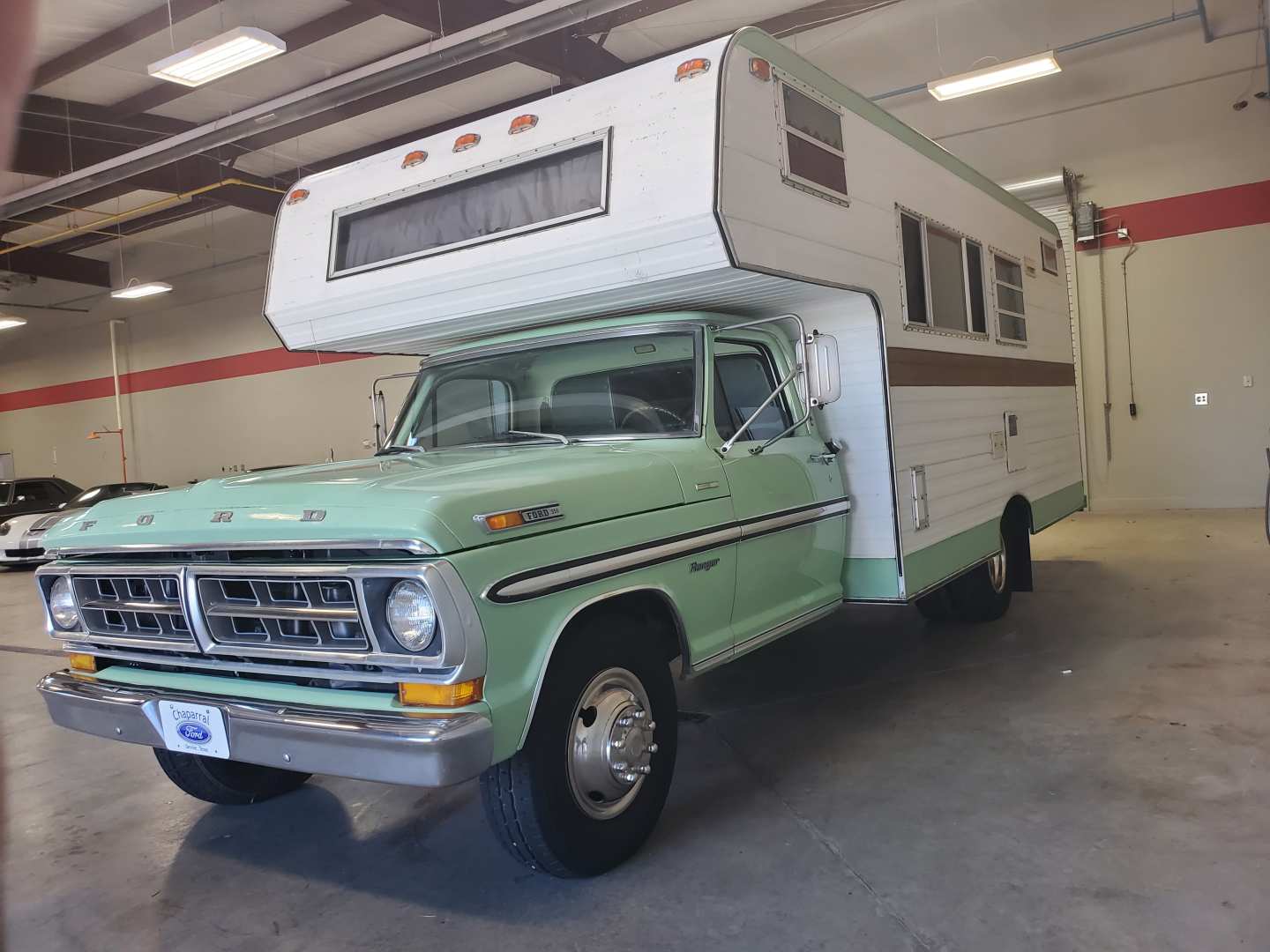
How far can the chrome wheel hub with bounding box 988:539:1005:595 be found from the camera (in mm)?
6773

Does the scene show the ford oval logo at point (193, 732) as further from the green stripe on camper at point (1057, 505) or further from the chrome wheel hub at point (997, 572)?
the green stripe on camper at point (1057, 505)

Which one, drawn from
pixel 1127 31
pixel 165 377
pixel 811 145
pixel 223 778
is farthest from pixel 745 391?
pixel 165 377

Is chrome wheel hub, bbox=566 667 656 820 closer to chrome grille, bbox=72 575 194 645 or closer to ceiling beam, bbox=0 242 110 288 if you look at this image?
chrome grille, bbox=72 575 194 645

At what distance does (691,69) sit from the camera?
12.9ft

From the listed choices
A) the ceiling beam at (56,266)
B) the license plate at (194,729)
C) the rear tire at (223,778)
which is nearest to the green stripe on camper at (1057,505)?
the rear tire at (223,778)

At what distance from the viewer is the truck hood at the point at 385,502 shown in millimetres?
2928

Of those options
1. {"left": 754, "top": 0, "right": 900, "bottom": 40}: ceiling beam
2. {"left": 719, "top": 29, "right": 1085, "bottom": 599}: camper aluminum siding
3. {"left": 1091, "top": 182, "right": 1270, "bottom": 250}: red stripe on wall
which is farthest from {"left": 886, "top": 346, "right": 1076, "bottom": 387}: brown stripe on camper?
{"left": 754, "top": 0, "right": 900, "bottom": 40}: ceiling beam

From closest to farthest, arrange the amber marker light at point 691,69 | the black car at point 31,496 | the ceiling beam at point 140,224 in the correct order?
the amber marker light at point 691,69, the black car at point 31,496, the ceiling beam at point 140,224

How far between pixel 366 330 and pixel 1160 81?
11.1 meters

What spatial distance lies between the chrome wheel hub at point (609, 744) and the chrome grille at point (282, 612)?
823mm

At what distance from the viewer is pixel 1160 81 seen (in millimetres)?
11914

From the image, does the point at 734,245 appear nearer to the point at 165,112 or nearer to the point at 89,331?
the point at 165,112

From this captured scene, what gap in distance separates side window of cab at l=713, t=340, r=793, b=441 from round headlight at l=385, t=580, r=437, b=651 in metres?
1.73

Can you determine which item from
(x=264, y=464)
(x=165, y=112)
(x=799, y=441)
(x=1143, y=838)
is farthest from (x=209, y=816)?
(x=264, y=464)
